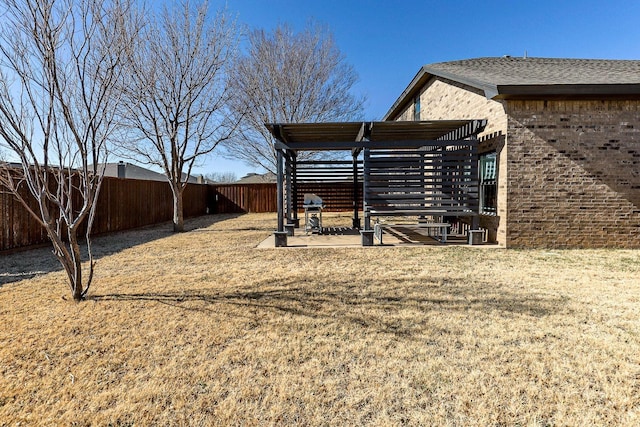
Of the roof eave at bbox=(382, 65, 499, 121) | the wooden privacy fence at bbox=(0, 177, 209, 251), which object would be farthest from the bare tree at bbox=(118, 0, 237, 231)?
the roof eave at bbox=(382, 65, 499, 121)

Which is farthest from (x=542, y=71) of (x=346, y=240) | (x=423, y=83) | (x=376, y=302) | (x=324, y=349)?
(x=324, y=349)

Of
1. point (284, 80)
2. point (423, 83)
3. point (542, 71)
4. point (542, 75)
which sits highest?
point (284, 80)

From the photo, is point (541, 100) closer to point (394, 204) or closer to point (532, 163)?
point (532, 163)

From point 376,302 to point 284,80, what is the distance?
14508 mm

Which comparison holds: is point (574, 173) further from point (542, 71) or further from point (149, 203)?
point (149, 203)

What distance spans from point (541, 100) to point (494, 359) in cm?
614

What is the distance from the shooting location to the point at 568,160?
663 centimetres

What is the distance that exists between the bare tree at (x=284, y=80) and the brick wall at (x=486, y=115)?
749cm

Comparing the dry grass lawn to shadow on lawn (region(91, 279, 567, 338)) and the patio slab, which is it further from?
the patio slab

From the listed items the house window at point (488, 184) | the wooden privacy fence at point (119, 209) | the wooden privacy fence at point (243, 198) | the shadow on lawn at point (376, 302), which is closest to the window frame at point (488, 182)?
the house window at point (488, 184)

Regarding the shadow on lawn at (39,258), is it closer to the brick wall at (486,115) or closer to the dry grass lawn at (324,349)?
the dry grass lawn at (324,349)

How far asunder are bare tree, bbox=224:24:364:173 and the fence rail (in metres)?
2.88

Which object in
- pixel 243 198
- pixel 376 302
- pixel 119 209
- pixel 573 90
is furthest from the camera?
pixel 243 198

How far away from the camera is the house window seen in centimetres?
732
